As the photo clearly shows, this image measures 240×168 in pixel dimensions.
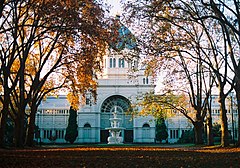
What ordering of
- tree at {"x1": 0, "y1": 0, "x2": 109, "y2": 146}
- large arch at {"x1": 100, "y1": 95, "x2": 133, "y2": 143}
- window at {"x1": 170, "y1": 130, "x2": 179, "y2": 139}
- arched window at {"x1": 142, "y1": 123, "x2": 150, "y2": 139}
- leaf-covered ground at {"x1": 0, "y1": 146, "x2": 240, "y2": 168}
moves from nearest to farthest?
leaf-covered ground at {"x1": 0, "y1": 146, "x2": 240, "y2": 168} → tree at {"x1": 0, "y1": 0, "x2": 109, "y2": 146} → arched window at {"x1": 142, "y1": 123, "x2": 150, "y2": 139} → large arch at {"x1": 100, "y1": 95, "x2": 133, "y2": 143} → window at {"x1": 170, "y1": 130, "x2": 179, "y2": 139}

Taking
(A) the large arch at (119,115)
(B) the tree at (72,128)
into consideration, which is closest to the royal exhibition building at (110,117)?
(A) the large arch at (119,115)

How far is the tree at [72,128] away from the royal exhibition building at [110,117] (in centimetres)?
527

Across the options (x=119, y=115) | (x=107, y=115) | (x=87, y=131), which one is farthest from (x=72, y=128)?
(x=119, y=115)

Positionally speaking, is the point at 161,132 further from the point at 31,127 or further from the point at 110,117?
the point at 31,127

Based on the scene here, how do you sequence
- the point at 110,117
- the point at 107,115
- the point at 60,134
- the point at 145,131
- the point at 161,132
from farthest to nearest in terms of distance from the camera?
the point at 107,115, the point at 60,134, the point at 110,117, the point at 145,131, the point at 161,132

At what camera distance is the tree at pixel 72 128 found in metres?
72.1

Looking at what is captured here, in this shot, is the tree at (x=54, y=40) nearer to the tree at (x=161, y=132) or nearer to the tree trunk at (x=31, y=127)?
the tree trunk at (x=31, y=127)

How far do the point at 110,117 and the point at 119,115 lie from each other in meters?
2.07

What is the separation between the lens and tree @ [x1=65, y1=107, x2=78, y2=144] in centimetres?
7211

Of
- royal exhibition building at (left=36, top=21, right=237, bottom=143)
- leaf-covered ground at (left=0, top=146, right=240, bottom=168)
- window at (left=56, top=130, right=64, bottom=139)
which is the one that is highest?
royal exhibition building at (left=36, top=21, right=237, bottom=143)

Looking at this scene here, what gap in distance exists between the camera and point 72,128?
72500 millimetres

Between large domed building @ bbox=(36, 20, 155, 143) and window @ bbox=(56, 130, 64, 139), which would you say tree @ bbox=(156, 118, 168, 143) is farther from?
window @ bbox=(56, 130, 64, 139)

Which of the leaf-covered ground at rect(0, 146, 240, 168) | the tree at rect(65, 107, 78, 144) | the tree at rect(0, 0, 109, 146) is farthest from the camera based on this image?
the tree at rect(65, 107, 78, 144)

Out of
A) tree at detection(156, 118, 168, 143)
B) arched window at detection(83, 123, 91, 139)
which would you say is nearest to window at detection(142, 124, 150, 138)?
tree at detection(156, 118, 168, 143)
